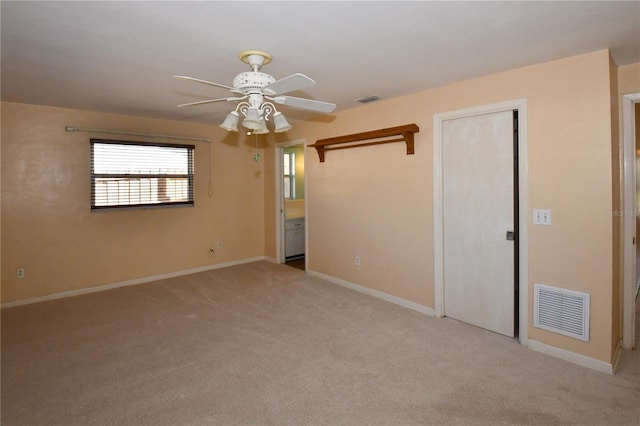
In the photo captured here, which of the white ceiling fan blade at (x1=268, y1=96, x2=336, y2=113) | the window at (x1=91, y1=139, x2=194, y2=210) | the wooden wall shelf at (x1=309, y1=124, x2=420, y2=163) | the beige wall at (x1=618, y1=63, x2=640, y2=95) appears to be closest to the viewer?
the white ceiling fan blade at (x1=268, y1=96, x2=336, y2=113)

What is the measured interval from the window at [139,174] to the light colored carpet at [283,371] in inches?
59.9

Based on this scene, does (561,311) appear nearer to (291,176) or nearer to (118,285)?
(118,285)

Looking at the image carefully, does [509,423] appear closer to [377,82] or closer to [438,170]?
[438,170]

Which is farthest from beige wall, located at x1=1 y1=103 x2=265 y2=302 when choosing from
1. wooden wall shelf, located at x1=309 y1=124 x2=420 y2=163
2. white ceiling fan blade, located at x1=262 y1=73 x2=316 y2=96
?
white ceiling fan blade, located at x1=262 y1=73 x2=316 y2=96

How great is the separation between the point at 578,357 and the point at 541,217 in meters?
1.11

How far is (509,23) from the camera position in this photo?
204 cm

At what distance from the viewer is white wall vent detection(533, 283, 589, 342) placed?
256 cm

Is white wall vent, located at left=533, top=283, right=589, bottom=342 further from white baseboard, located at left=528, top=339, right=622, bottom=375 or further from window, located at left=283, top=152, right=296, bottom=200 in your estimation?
window, located at left=283, top=152, right=296, bottom=200

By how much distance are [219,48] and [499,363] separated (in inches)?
123

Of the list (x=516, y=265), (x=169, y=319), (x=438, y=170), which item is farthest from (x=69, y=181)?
(x=516, y=265)

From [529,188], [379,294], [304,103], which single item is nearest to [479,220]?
[529,188]

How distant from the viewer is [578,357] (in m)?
2.59

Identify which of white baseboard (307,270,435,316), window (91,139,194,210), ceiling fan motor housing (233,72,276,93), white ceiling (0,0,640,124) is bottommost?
white baseboard (307,270,435,316)

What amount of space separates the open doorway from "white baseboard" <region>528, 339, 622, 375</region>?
10.8 ft
